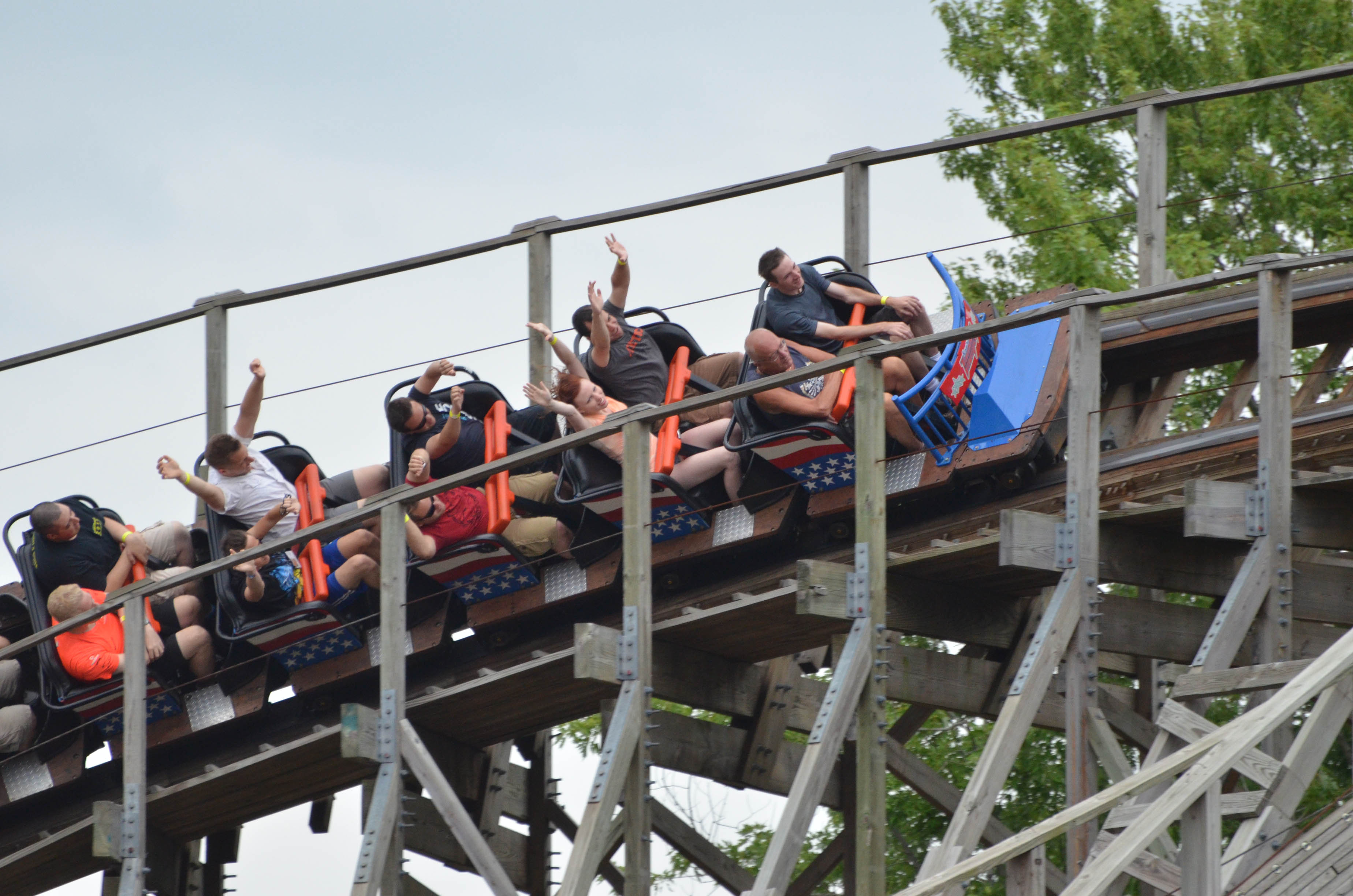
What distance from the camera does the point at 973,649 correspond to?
1293 centimetres

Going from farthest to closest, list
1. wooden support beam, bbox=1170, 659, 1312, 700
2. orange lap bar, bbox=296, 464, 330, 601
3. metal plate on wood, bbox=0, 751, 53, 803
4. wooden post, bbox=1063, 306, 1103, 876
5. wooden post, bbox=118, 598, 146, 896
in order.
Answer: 1. metal plate on wood, bbox=0, 751, 53, 803
2. orange lap bar, bbox=296, 464, 330, 601
3. wooden post, bbox=118, 598, 146, 896
4. wooden post, bbox=1063, 306, 1103, 876
5. wooden support beam, bbox=1170, 659, 1312, 700

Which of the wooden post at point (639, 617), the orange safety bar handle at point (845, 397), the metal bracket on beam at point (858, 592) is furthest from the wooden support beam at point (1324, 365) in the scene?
the wooden post at point (639, 617)

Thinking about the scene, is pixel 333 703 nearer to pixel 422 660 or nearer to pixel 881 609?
pixel 422 660

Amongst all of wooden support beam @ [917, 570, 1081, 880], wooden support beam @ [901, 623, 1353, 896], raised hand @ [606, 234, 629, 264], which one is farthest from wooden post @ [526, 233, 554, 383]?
wooden support beam @ [901, 623, 1353, 896]

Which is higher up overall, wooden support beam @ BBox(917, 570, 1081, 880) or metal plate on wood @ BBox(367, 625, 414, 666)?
metal plate on wood @ BBox(367, 625, 414, 666)

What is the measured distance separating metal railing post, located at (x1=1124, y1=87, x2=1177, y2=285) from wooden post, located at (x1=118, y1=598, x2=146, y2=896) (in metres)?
4.61

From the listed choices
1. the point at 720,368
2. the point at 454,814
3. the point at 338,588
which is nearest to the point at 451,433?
the point at 338,588

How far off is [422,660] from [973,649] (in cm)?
416

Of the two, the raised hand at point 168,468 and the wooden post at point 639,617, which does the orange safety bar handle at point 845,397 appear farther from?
the raised hand at point 168,468

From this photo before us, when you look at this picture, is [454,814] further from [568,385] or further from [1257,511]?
[1257,511]

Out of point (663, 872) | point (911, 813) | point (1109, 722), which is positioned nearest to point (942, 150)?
point (1109, 722)

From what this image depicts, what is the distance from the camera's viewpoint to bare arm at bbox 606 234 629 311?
10273 millimetres

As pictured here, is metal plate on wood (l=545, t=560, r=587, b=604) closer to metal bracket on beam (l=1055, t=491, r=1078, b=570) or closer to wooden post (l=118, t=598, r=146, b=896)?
wooden post (l=118, t=598, r=146, b=896)

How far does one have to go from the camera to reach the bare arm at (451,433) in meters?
9.59
